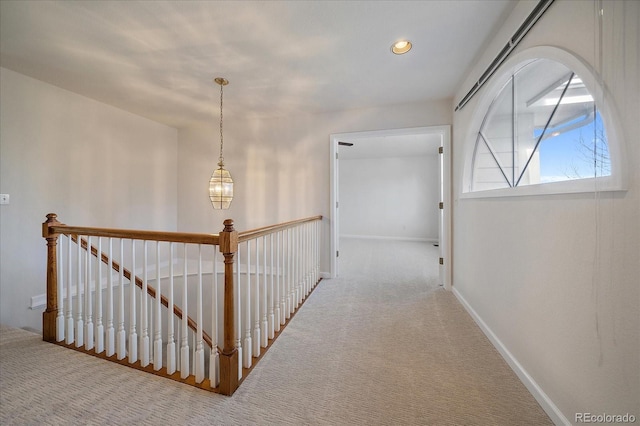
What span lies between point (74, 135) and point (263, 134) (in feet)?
7.47

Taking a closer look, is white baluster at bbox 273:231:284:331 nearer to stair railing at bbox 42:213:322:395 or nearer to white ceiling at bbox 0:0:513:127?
stair railing at bbox 42:213:322:395

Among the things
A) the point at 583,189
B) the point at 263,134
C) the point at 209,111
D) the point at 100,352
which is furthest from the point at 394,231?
the point at 100,352

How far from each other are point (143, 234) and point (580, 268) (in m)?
2.39

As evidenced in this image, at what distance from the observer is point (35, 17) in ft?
5.49

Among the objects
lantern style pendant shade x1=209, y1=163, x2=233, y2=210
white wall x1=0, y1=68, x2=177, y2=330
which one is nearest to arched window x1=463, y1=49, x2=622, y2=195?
lantern style pendant shade x1=209, y1=163, x2=233, y2=210

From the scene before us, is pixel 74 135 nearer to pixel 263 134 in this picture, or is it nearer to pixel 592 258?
pixel 263 134

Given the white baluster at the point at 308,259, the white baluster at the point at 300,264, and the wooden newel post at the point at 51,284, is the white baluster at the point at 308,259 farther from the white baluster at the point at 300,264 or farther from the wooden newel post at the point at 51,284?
the wooden newel post at the point at 51,284

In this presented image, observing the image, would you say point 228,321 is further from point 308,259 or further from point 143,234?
point 308,259

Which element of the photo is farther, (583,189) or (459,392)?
(459,392)

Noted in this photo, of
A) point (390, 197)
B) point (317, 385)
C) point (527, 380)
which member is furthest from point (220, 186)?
point (390, 197)

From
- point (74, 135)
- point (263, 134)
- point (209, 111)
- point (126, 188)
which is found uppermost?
point (209, 111)

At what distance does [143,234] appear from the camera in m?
1.55

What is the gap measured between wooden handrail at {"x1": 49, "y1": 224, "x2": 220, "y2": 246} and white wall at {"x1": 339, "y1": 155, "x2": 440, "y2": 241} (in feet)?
20.5
